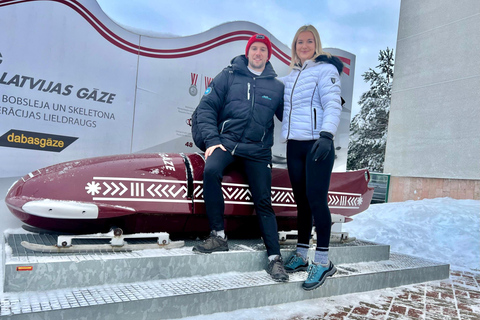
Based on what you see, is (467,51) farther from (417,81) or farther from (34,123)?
(34,123)

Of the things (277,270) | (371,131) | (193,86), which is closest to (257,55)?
(193,86)

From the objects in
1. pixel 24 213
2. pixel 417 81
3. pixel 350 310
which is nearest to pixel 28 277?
pixel 24 213

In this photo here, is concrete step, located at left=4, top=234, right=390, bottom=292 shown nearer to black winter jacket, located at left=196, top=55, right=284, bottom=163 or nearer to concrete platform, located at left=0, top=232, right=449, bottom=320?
concrete platform, located at left=0, top=232, right=449, bottom=320

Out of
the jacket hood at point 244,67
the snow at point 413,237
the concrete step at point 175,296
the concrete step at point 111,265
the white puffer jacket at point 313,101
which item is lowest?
the snow at point 413,237

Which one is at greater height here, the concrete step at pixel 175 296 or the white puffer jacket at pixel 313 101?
the white puffer jacket at pixel 313 101

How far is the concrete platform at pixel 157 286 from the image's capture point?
1474mm

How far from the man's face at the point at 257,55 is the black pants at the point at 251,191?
26.1 inches

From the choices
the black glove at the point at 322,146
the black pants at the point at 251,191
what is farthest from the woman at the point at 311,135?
the black pants at the point at 251,191

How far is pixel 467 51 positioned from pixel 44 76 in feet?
30.4

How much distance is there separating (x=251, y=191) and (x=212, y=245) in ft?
1.39

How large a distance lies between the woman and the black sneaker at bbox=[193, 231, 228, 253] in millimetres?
466

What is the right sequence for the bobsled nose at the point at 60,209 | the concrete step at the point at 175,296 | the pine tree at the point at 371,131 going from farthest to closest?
the pine tree at the point at 371,131 → the bobsled nose at the point at 60,209 → the concrete step at the point at 175,296

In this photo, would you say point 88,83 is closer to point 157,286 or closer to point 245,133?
point 245,133

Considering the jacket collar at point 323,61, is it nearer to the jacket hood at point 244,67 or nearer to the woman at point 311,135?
the woman at point 311,135
